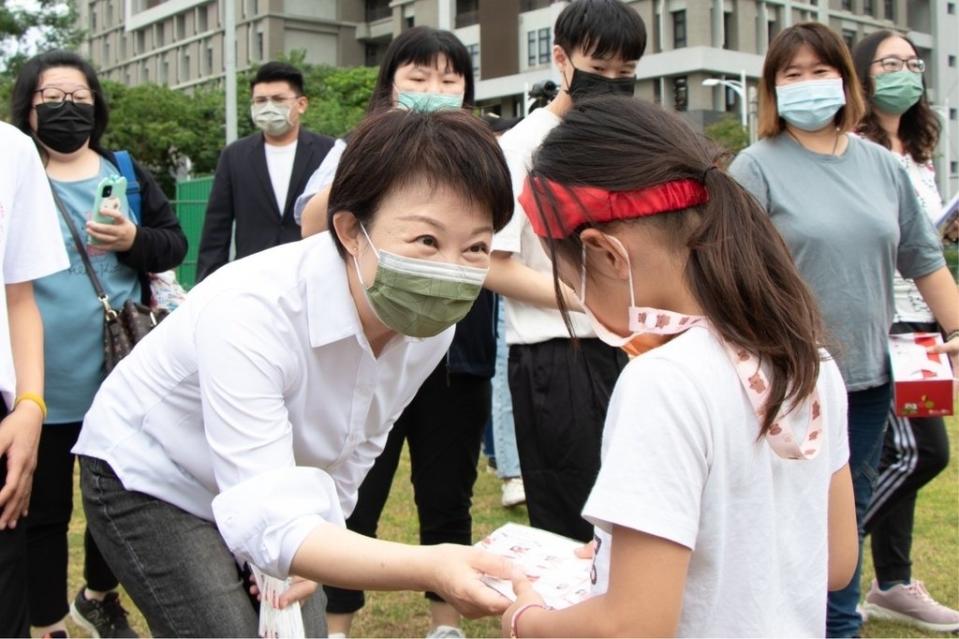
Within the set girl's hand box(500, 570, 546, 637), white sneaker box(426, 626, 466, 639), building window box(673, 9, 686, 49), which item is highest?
building window box(673, 9, 686, 49)

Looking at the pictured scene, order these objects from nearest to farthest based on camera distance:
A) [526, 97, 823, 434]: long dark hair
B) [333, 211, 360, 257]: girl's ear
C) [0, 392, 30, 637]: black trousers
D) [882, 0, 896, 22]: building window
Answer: [526, 97, 823, 434]: long dark hair
[333, 211, 360, 257]: girl's ear
[0, 392, 30, 637]: black trousers
[882, 0, 896, 22]: building window

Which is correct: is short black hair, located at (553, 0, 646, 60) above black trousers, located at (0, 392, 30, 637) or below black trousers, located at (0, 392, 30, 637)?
above

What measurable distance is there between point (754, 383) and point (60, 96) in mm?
2912

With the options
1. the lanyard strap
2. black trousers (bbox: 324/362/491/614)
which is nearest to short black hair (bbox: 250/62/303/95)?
black trousers (bbox: 324/362/491/614)

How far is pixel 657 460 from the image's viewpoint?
1.53 m

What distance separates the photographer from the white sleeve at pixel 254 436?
2.00 metres

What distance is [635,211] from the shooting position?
168 cm

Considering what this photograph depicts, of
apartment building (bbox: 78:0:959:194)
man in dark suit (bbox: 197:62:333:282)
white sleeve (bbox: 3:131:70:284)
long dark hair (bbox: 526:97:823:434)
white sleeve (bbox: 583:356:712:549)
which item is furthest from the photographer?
apartment building (bbox: 78:0:959:194)

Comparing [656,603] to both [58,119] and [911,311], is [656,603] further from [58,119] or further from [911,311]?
[58,119]

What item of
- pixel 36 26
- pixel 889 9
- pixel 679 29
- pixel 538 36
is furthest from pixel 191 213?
pixel 889 9

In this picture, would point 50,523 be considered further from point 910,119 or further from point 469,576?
point 910,119

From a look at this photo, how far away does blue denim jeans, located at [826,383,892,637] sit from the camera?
11.4 ft

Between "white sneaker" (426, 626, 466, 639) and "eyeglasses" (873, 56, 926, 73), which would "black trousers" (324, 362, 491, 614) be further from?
"eyeglasses" (873, 56, 926, 73)

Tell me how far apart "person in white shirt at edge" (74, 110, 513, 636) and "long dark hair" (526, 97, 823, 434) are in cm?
37
